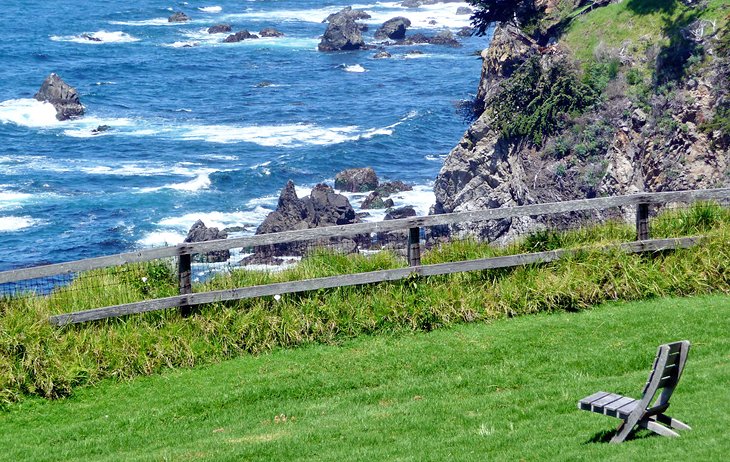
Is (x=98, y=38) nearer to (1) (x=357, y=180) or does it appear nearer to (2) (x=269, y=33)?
(2) (x=269, y=33)

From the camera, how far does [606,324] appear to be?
12930mm

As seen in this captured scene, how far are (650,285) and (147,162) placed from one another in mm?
40437

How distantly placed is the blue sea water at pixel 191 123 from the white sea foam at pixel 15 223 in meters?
0.12

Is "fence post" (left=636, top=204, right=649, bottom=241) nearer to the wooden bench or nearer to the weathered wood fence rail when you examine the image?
the weathered wood fence rail

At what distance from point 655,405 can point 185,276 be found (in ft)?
19.9

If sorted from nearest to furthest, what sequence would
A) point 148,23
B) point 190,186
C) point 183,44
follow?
1. point 190,186
2. point 183,44
3. point 148,23

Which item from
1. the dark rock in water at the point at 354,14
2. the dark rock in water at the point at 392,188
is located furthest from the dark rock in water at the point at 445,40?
the dark rock in water at the point at 392,188

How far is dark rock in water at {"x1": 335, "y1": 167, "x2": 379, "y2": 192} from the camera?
45594 mm

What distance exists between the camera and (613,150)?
3120 cm

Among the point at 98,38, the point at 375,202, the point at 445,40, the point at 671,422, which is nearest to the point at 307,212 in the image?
the point at 375,202

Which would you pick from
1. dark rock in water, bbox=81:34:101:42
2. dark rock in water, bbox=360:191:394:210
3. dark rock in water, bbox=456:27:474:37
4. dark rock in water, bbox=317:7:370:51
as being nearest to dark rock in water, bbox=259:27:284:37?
dark rock in water, bbox=317:7:370:51

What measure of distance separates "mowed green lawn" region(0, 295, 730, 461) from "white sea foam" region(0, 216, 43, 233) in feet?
105

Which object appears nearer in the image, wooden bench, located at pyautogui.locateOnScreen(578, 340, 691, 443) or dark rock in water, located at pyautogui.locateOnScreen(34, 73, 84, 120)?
wooden bench, located at pyautogui.locateOnScreen(578, 340, 691, 443)

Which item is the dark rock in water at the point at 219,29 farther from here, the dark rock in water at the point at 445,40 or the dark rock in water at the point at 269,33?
the dark rock in water at the point at 445,40
